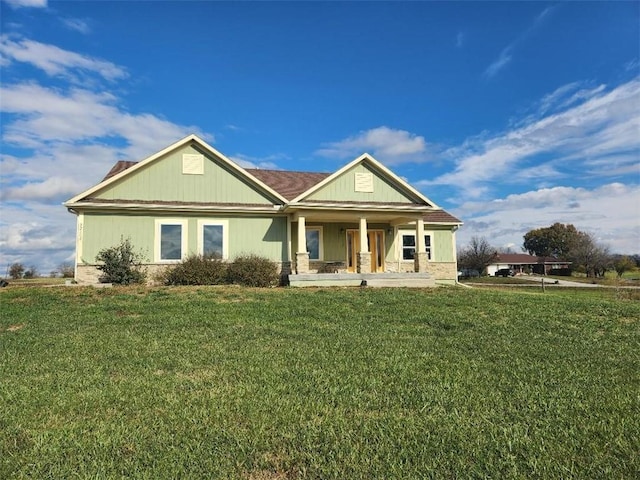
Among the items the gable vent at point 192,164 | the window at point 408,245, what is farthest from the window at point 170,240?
the window at point 408,245

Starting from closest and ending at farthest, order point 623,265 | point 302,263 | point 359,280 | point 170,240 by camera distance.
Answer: point 359,280, point 170,240, point 302,263, point 623,265

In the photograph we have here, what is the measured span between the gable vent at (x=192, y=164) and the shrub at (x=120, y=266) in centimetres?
379

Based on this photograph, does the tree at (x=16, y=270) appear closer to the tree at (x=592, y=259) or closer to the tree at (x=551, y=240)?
the tree at (x=592, y=259)

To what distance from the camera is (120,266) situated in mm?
16203

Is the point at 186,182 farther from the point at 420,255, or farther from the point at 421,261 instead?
the point at 421,261

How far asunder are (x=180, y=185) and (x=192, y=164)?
992 mm

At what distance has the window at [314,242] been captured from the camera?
2055cm

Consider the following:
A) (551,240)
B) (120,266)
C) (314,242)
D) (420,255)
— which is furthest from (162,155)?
(551,240)

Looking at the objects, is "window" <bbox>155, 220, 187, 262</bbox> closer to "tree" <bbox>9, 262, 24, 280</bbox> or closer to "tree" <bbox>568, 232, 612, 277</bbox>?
"tree" <bbox>9, 262, 24, 280</bbox>

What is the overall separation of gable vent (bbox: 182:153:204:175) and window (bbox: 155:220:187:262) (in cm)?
208

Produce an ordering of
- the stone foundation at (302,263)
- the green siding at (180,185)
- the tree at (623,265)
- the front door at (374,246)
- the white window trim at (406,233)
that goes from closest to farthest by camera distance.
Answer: the green siding at (180,185) → the stone foundation at (302,263) → the front door at (374,246) → the white window trim at (406,233) → the tree at (623,265)

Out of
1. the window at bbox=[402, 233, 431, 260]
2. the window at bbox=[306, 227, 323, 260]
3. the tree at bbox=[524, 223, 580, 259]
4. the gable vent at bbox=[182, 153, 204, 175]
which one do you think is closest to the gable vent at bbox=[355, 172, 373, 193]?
the window at bbox=[306, 227, 323, 260]

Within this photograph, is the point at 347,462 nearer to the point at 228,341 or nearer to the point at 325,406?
the point at 325,406

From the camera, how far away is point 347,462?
135 inches
